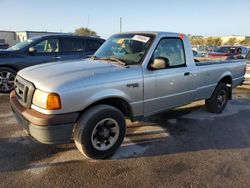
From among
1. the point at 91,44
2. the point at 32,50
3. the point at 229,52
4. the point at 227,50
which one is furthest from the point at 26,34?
the point at 32,50

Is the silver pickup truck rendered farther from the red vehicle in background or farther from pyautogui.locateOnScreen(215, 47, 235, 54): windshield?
pyautogui.locateOnScreen(215, 47, 235, 54): windshield

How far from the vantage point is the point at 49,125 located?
281cm

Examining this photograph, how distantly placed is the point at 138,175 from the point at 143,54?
185 cm

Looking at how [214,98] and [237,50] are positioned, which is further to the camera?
[237,50]

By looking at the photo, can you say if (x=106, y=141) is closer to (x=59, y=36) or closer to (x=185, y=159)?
(x=185, y=159)

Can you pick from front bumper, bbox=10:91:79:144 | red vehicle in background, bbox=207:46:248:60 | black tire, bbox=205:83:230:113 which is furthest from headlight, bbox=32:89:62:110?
red vehicle in background, bbox=207:46:248:60

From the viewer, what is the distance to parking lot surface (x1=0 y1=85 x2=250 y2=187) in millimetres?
2924

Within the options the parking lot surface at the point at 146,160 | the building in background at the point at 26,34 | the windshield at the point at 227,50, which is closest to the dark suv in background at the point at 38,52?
the parking lot surface at the point at 146,160

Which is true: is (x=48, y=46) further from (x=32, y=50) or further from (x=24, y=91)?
(x=24, y=91)

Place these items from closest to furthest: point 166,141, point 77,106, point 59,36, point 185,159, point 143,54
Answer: point 77,106
point 185,159
point 143,54
point 166,141
point 59,36

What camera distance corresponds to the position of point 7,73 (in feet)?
22.4

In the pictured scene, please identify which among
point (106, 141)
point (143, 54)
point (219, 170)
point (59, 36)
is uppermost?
point (59, 36)

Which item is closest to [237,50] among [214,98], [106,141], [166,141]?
[214,98]

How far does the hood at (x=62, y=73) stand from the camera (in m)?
2.93
